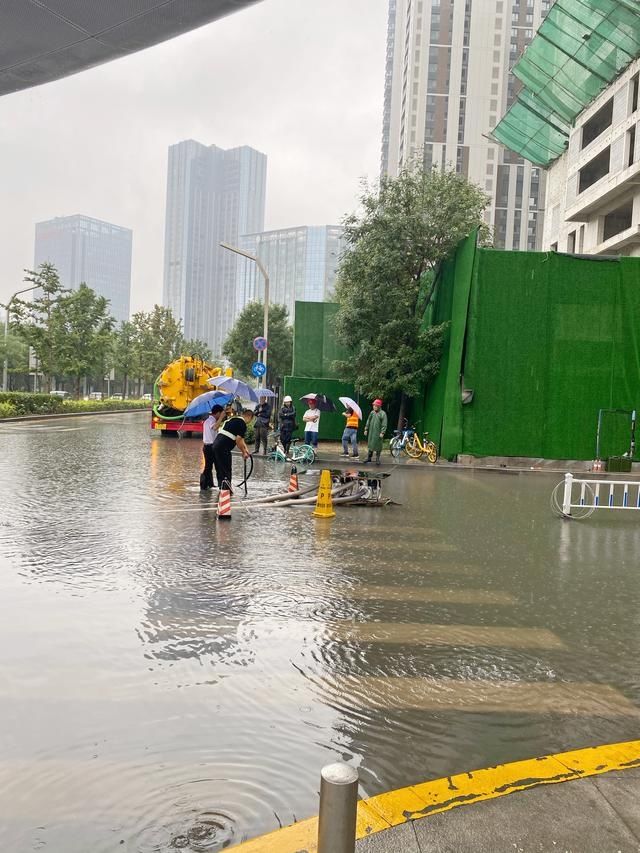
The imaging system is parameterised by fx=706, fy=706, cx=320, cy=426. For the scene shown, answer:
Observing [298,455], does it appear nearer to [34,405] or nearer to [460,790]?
[460,790]

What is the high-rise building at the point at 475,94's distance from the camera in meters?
97.2

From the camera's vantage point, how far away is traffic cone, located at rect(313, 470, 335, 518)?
10586mm

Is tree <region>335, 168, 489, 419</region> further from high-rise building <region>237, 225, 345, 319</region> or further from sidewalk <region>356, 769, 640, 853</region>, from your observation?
high-rise building <region>237, 225, 345, 319</region>

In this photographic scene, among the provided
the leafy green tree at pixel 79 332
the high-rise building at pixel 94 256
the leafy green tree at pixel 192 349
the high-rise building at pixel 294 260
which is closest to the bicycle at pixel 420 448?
the high-rise building at pixel 94 256

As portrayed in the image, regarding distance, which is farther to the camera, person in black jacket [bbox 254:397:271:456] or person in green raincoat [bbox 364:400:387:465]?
person in black jacket [bbox 254:397:271:456]

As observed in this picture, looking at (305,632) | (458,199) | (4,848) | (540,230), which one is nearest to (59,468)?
(305,632)

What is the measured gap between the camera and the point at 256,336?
176 feet

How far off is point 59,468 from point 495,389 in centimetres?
1284

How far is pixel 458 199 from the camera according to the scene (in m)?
24.5

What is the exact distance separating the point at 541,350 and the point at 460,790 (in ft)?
Answer: 64.5

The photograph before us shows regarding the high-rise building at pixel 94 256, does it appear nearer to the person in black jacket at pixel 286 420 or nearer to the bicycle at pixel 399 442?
the person in black jacket at pixel 286 420

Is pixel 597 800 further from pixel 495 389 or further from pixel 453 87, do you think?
pixel 453 87

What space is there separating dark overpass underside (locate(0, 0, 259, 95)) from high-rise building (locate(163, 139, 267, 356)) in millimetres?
79015

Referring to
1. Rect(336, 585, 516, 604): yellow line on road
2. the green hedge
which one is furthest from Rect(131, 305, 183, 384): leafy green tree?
Rect(336, 585, 516, 604): yellow line on road
